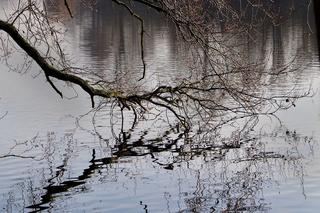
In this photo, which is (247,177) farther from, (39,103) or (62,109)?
(39,103)

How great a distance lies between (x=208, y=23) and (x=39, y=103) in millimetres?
10267

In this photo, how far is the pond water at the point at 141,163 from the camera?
367 inches

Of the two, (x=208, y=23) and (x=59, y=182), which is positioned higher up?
(x=208, y=23)

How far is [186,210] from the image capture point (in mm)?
8906

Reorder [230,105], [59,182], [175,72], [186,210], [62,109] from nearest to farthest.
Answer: [186,210] < [59,182] < [230,105] < [62,109] < [175,72]

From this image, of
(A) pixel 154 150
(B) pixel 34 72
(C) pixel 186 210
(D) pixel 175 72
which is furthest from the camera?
(B) pixel 34 72

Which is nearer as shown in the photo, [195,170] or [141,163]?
[195,170]

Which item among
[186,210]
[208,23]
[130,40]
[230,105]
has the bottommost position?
[186,210]

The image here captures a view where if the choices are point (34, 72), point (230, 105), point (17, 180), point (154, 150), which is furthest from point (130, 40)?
point (17, 180)

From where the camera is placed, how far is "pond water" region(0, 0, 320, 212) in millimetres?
9320

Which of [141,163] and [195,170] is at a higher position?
[141,163]

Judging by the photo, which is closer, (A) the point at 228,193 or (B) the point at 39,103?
(A) the point at 228,193

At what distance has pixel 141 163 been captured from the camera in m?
11.8

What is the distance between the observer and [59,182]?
415 inches
